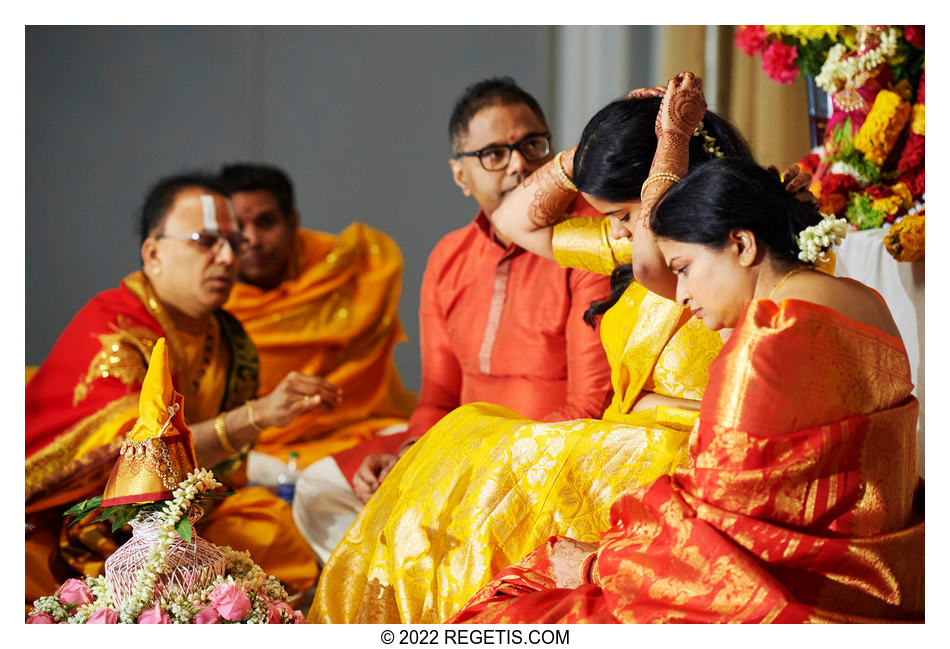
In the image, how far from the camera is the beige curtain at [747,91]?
129 inches


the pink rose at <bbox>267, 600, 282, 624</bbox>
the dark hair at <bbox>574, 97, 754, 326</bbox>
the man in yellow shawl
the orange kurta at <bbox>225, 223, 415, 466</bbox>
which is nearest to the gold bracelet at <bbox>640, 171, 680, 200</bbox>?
the dark hair at <bbox>574, 97, 754, 326</bbox>

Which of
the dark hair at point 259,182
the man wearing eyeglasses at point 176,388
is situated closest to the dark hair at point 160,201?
the man wearing eyeglasses at point 176,388

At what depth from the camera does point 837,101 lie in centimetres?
244

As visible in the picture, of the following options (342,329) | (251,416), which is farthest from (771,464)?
(342,329)

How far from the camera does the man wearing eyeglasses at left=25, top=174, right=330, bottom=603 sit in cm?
238

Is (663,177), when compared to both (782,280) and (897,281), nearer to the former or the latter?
(782,280)

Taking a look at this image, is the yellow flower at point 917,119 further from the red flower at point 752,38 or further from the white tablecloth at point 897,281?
the red flower at point 752,38

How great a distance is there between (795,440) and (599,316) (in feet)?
2.95

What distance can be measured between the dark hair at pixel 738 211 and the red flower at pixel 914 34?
98 centimetres

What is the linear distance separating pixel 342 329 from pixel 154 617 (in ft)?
7.89

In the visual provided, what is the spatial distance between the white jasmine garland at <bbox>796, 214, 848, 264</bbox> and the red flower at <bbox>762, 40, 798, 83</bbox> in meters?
1.23

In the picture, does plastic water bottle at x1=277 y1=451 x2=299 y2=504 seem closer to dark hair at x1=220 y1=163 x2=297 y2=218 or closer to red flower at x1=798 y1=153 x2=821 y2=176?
dark hair at x1=220 y1=163 x2=297 y2=218
